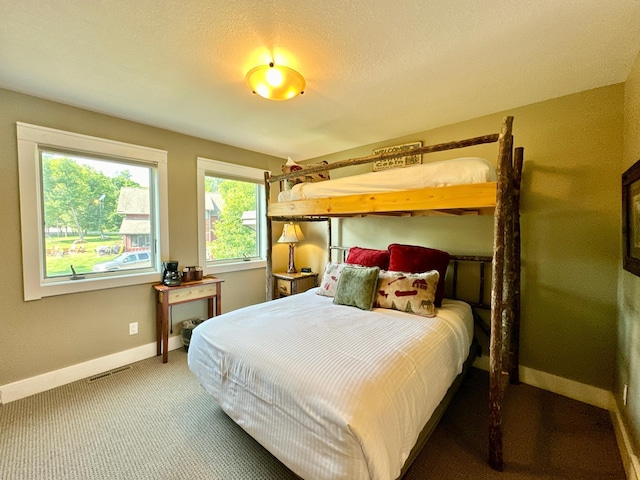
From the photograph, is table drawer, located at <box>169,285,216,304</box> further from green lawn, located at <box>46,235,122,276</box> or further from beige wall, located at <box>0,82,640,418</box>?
green lawn, located at <box>46,235,122,276</box>

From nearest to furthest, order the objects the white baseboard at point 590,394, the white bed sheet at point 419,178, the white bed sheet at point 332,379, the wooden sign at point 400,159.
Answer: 1. the white bed sheet at point 332,379
2. the white baseboard at point 590,394
3. the white bed sheet at point 419,178
4. the wooden sign at point 400,159

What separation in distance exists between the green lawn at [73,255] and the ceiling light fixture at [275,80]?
2.14 meters

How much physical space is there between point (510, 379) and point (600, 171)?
1.84m

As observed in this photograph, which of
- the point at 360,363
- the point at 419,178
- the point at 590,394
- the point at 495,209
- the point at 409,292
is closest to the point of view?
the point at 360,363

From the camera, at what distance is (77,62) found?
5.63 feet

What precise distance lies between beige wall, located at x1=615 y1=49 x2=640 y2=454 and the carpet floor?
1.08 ft

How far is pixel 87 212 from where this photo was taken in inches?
98.4

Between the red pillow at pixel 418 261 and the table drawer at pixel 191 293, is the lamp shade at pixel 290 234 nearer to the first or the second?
the table drawer at pixel 191 293

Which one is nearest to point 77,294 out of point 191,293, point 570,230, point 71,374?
point 71,374

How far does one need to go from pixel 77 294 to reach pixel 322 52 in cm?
283

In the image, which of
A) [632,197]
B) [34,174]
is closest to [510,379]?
[632,197]

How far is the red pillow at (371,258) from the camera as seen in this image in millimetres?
2719

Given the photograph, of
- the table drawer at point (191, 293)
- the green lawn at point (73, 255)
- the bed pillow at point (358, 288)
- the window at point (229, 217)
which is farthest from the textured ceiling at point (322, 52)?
the table drawer at point (191, 293)

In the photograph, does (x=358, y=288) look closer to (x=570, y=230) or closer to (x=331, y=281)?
(x=331, y=281)
